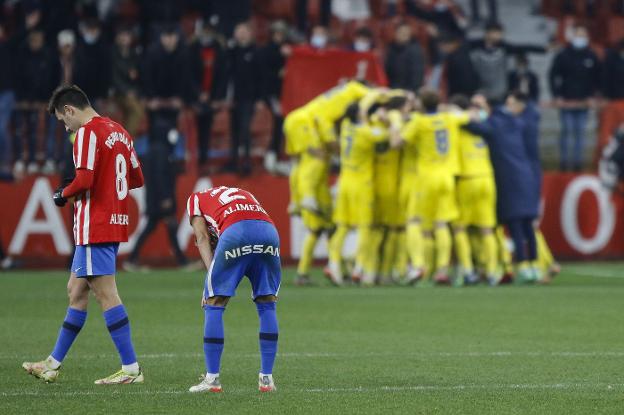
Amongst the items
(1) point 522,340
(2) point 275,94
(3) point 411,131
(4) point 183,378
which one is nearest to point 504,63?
(2) point 275,94

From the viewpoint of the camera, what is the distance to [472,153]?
1808 centimetres

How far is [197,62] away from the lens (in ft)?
68.6

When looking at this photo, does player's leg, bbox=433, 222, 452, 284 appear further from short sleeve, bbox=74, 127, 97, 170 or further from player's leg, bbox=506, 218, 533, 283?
short sleeve, bbox=74, 127, 97, 170

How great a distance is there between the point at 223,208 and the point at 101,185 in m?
0.98

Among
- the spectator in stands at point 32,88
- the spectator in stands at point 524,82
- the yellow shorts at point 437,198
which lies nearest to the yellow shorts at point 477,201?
the yellow shorts at point 437,198

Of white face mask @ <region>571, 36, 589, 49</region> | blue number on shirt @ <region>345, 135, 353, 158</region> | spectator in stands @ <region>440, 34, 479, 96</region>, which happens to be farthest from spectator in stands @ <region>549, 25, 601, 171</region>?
blue number on shirt @ <region>345, 135, 353, 158</region>

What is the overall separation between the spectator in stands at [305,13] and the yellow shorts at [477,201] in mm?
7119

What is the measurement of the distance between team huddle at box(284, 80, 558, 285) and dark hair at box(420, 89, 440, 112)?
12mm

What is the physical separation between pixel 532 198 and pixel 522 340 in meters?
6.60

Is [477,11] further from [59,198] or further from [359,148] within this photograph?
[59,198]

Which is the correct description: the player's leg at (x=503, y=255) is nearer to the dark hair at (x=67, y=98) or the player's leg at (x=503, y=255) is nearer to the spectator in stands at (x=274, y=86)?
the spectator in stands at (x=274, y=86)

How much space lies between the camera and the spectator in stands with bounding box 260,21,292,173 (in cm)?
2108

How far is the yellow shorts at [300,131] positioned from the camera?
59.1 ft

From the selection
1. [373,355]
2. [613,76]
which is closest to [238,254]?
[373,355]
